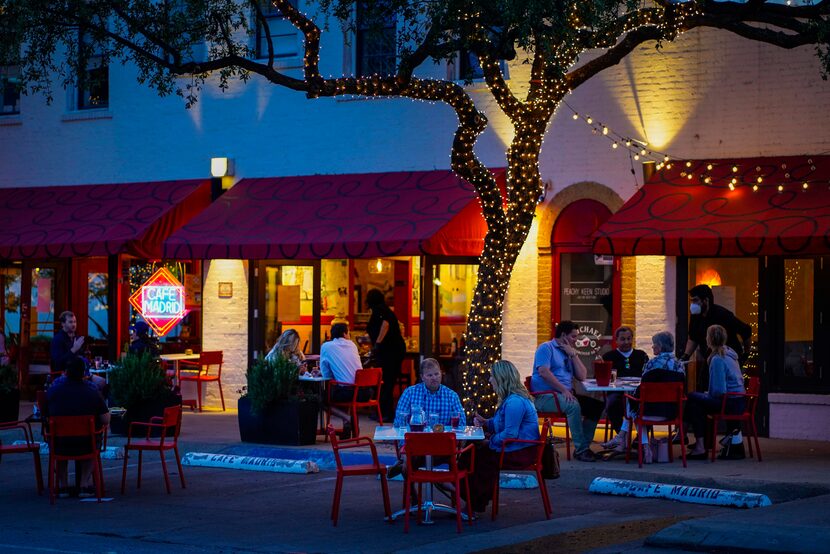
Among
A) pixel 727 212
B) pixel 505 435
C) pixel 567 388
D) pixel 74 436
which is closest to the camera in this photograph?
pixel 505 435

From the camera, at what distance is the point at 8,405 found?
60.8ft

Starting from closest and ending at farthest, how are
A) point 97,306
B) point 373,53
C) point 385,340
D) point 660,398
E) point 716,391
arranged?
1. point 660,398
2. point 716,391
3. point 385,340
4. point 373,53
5. point 97,306

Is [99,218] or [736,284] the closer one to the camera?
[736,284]

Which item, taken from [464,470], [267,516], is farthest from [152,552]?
[464,470]

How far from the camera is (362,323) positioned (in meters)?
21.0

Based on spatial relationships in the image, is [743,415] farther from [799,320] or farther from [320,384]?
[320,384]

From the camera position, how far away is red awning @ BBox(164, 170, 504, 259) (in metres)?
18.3

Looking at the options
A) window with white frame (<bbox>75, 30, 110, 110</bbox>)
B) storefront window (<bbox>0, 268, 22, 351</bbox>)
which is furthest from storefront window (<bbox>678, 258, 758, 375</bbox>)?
storefront window (<bbox>0, 268, 22, 351</bbox>)

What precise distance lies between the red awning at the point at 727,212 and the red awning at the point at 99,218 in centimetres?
716

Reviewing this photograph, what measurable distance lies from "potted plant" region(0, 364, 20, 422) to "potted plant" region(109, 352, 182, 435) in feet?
6.85

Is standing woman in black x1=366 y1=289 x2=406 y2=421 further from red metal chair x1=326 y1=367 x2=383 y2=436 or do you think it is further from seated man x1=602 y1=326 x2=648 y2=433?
seated man x1=602 y1=326 x2=648 y2=433

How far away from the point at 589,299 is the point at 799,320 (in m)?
2.75

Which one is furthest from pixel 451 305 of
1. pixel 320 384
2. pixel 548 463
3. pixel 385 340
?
pixel 548 463

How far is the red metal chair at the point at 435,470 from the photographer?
35.8ft
